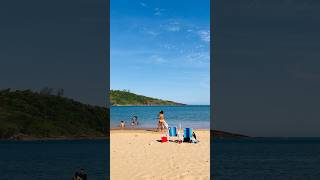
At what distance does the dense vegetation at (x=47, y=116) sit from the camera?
168 meters

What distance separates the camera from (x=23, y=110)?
17762 cm

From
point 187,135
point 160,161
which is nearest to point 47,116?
point 187,135

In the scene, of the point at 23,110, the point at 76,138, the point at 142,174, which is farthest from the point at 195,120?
the point at 23,110

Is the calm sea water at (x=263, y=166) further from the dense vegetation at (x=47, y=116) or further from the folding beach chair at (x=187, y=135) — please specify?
the dense vegetation at (x=47, y=116)

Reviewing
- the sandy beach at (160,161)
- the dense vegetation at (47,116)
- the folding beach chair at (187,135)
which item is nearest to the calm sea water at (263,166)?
the folding beach chair at (187,135)

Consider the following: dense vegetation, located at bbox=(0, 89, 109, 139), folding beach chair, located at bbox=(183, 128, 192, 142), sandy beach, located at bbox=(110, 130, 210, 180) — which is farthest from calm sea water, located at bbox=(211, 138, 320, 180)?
dense vegetation, located at bbox=(0, 89, 109, 139)

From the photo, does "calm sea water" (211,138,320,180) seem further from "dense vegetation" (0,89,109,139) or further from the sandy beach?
"dense vegetation" (0,89,109,139)

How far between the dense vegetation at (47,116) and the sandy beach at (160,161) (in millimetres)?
139243

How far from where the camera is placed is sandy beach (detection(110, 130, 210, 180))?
797 inches

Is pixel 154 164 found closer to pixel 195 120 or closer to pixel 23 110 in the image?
pixel 195 120

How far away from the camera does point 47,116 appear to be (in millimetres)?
177500

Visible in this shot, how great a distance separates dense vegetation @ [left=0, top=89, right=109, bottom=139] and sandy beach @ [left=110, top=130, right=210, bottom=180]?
139 meters

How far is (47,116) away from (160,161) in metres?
158

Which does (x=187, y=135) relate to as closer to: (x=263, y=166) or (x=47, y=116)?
(x=263, y=166)
